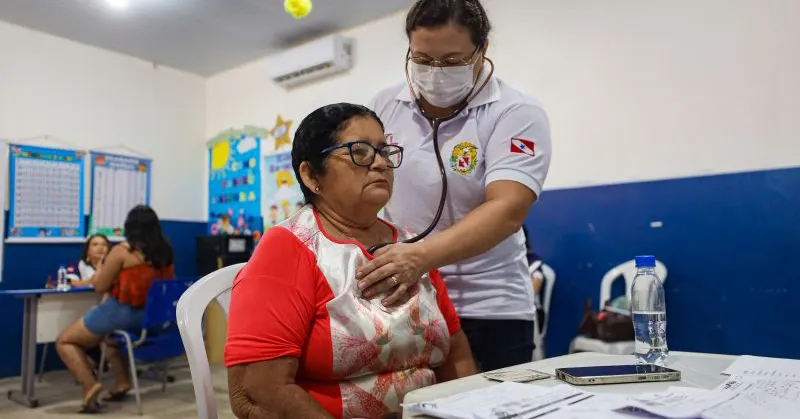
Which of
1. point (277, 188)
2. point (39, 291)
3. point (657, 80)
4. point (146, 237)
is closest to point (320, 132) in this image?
point (657, 80)

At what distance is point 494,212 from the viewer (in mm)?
1214

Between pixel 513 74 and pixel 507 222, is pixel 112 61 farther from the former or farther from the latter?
pixel 507 222

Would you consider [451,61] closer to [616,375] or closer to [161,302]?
[616,375]

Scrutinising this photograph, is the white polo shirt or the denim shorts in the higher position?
the white polo shirt

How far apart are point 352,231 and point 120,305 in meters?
2.86

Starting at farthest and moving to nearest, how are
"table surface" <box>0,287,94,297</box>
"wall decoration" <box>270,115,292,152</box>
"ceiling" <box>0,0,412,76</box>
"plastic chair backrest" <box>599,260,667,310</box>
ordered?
"wall decoration" <box>270,115,292,152</box> → "ceiling" <box>0,0,412,76</box> → "table surface" <box>0,287,94,297</box> → "plastic chair backrest" <box>599,260,667,310</box>

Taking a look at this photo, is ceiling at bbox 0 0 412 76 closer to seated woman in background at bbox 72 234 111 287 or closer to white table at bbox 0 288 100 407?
seated woman in background at bbox 72 234 111 287

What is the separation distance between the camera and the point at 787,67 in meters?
2.82

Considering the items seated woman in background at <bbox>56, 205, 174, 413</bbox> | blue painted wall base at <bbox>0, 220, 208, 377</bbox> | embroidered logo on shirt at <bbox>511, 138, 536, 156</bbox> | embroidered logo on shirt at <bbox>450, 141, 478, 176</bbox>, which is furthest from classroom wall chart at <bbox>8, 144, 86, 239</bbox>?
embroidered logo on shirt at <bbox>511, 138, 536, 156</bbox>

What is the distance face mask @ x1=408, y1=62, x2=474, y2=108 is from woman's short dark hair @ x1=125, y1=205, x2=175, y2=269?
2855 millimetres

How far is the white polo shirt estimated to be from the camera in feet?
4.35

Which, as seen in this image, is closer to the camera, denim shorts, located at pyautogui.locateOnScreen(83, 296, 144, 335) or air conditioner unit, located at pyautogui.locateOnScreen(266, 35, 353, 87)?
denim shorts, located at pyautogui.locateOnScreen(83, 296, 144, 335)

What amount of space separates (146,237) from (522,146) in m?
3.11

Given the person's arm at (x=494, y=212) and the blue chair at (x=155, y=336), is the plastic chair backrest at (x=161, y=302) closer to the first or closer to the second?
the blue chair at (x=155, y=336)
